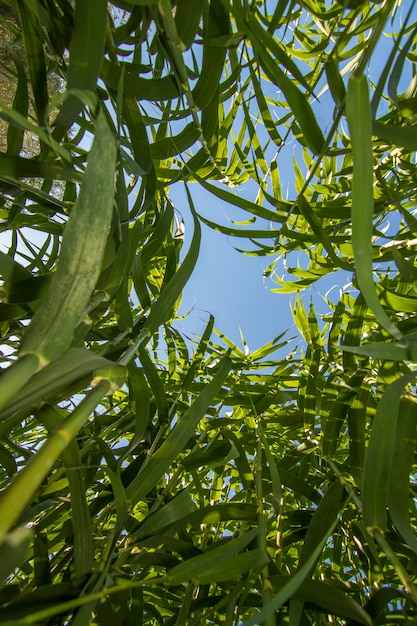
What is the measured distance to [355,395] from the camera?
49 centimetres

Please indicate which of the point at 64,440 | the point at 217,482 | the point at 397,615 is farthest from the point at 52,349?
the point at 217,482

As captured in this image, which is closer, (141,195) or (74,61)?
(74,61)

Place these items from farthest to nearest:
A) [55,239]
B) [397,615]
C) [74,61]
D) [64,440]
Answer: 1. [55,239]
2. [397,615]
3. [74,61]
4. [64,440]

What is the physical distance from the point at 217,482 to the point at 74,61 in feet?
1.85

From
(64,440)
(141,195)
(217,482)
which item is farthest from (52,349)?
(217,482)

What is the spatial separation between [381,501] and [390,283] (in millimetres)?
447

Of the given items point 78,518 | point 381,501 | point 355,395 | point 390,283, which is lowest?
point 78,518

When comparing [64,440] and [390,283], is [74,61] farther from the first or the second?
[390,283]

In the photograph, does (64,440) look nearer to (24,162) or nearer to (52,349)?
(52,349)

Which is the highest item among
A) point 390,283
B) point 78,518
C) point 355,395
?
point 390,283

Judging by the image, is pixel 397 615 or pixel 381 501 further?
pixel 397 615

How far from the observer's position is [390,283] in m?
0.68

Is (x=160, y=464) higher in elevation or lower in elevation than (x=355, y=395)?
lower

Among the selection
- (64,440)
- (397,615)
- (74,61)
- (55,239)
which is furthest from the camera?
(55,239)
